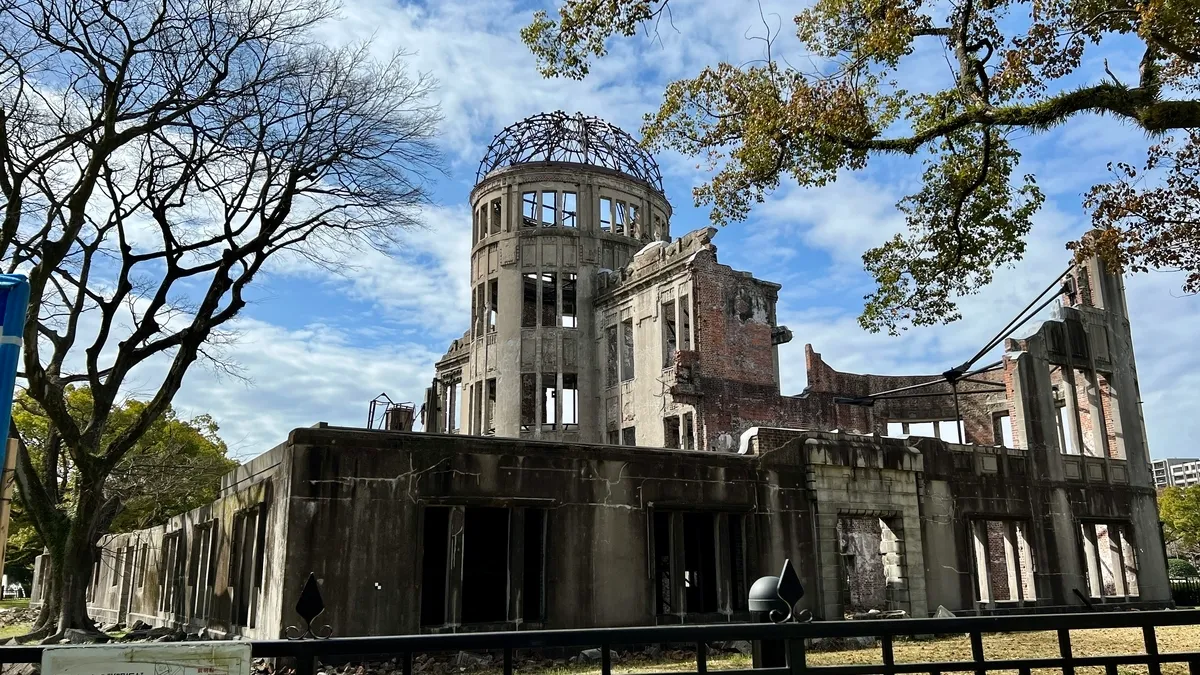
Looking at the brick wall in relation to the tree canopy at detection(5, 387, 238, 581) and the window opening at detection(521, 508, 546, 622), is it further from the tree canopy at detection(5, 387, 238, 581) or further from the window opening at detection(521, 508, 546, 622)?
the tree canopy at detection(5, 387, 238, 581)

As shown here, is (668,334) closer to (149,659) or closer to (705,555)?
(705,555)

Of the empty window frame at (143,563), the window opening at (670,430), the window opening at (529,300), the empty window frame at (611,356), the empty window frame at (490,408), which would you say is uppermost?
the window opening at (529,300)

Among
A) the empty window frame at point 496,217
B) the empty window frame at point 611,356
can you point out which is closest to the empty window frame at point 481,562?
the empty window frame at point 611,356

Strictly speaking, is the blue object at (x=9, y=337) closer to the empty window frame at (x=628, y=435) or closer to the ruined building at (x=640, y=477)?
the ruined building at (x=640, y=477)

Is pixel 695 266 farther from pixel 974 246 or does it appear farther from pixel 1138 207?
pixel 1138 207

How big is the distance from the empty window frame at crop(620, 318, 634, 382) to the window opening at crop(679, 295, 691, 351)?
2.82 meters

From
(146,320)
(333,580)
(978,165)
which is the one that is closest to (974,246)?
(978,165)

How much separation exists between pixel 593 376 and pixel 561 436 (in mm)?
2611

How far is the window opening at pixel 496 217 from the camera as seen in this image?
36.3 metres

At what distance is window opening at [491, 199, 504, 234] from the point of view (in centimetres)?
3631

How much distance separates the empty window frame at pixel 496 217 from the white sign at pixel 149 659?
109 ft

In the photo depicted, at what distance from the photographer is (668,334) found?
3098 centimetres

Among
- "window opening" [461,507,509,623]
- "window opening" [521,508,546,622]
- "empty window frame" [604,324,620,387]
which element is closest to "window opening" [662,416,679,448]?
"empty window frame" [604,324,620,387]

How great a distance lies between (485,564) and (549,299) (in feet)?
76.4
